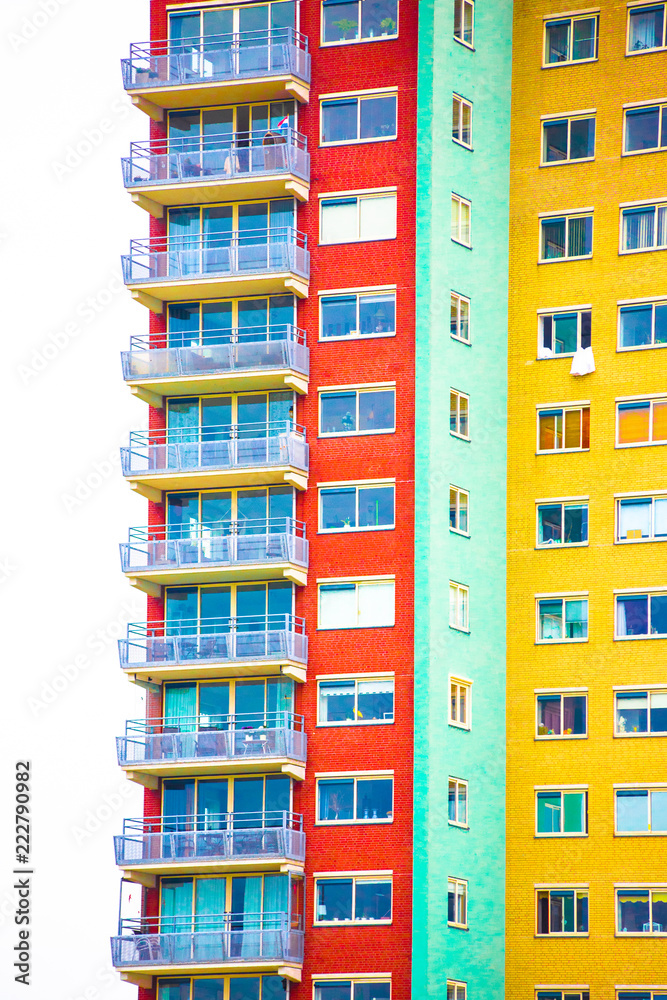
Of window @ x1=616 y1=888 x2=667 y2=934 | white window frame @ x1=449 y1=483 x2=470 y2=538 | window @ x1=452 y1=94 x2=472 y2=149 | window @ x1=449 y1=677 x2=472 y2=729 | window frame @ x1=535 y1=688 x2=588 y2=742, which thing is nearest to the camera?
window @ x1=616 y1=888 x2=667 y2=934

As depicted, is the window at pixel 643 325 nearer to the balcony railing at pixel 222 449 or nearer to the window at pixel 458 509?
the window at pixel 458 509

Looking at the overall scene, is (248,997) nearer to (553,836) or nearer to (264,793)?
(264,793)

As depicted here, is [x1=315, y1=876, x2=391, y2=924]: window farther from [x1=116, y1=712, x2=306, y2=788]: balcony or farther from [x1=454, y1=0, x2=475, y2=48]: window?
[x1=454, y1=0, x2=475, y2=48]: window

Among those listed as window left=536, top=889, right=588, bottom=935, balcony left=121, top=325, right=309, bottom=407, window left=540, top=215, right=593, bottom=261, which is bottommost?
window left=536, top=889, right=588, bottom=935

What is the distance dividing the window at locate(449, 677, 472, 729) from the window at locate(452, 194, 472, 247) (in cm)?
1536

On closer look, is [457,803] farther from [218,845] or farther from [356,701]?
[218,845]

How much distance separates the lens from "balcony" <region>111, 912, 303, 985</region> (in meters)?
64.7

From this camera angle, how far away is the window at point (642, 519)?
2687 inches

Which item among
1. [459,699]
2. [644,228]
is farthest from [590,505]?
[644,228]

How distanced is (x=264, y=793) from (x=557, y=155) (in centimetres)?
2466

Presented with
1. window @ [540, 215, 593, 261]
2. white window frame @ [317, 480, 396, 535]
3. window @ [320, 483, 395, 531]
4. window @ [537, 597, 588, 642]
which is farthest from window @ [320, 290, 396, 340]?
window @ [537, 597, 588, 642]

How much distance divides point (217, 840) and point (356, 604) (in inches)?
354

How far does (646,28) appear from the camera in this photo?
2822 inches

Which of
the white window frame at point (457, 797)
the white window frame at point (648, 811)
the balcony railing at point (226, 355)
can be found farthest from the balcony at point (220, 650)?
the white window frame at point (648, 811)
